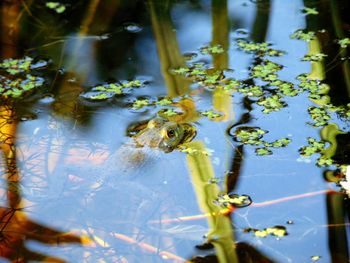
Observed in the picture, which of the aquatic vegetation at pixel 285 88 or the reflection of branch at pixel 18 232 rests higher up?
the aquatic vegetation at pixel 285 88

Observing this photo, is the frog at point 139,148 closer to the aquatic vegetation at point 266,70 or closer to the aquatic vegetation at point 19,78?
the aquatic vegetation at point 266,70

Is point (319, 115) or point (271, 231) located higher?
point (319, 115)

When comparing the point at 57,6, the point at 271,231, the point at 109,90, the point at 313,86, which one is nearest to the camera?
the point at 271,231

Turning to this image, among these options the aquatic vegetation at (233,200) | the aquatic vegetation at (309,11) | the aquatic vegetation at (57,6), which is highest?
the aquatic vegetation at (57,6)

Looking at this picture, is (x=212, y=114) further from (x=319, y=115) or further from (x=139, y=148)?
(x=319, y=115)

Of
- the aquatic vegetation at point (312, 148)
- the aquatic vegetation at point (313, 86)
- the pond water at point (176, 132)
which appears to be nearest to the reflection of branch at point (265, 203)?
the pond water at point (176, 132)

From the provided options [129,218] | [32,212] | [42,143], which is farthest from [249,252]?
[42,143]

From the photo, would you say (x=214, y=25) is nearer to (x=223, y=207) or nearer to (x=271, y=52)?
(x=271, y=52)

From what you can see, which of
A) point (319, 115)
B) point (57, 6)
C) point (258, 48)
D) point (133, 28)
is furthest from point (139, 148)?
point (57, 6)
